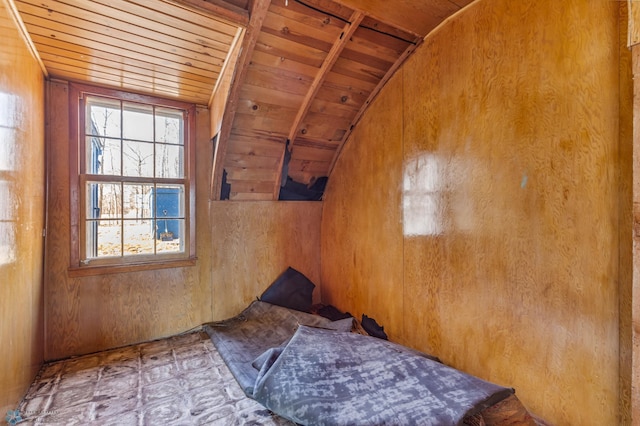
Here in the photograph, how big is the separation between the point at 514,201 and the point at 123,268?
3.23 metres

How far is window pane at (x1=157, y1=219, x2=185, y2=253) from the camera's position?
291 cm

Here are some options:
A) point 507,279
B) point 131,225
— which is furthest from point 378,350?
point 131,225

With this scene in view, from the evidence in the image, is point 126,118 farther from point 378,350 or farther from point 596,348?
point 596,348

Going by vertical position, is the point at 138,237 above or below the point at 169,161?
below

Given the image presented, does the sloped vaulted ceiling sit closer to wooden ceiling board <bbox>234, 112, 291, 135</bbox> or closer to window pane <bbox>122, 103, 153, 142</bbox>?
wooden ceiling board <bbox>234, 112, 291, 135</bbox>

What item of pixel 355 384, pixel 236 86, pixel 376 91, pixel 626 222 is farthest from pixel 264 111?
pixel 626 222

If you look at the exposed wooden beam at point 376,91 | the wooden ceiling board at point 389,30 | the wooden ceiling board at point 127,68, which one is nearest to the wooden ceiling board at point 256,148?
A: the wooden ceiling board at point 127,68

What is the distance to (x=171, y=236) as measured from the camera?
9.73 ft

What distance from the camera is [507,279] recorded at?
1.89m

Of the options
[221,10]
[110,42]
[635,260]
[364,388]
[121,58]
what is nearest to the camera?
[635,260]

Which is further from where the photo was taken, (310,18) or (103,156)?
(103,156)

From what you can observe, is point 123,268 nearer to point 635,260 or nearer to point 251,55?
point 251,55

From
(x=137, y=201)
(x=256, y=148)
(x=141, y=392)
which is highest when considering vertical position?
(x=256, y=148)

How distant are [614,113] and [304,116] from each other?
2.22 metres
